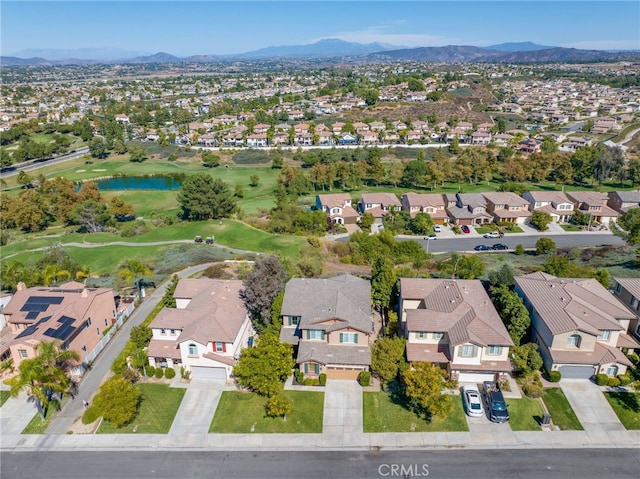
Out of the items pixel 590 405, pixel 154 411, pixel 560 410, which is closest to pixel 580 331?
pixel 590 405

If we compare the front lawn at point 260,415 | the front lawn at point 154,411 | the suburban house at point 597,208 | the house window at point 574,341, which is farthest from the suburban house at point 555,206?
the front lawn at point 154,411

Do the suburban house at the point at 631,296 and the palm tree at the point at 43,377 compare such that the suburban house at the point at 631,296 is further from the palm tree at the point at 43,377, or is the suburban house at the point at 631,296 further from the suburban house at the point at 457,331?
the palm tree at the point at 43,377

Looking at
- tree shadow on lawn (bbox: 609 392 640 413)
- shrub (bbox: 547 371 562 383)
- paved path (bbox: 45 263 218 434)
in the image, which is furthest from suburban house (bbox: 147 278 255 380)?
tree shadow on lawn (bbox: 609 392 640 413)

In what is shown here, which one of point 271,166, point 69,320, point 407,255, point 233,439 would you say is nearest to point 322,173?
point 271,166

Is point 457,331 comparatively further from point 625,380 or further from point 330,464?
point 330,464

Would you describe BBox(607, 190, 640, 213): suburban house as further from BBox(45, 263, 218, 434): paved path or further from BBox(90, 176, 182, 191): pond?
BBox(90, 176, 182, 191): pond

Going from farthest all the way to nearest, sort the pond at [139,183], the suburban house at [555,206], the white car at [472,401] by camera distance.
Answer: the pond at [139,183] < the suburban house at [555,206] < the white car at [472,401]

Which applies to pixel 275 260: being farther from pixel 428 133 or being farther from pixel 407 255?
pixel 428 133
